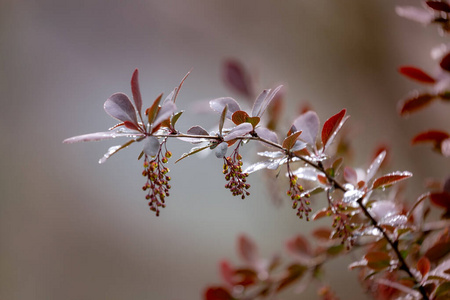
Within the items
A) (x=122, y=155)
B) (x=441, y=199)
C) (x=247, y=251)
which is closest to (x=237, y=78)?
(x=247, y=251)

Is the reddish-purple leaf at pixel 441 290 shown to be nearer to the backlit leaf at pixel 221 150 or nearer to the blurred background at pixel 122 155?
the backlit leaf at pixel 221 150

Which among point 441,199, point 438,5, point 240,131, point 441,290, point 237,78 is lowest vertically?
point 441,290

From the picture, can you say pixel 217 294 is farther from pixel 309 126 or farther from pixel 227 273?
pixel 309 126

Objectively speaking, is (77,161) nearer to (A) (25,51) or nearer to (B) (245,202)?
(A) (25,51)

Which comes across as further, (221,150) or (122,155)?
(122,155)

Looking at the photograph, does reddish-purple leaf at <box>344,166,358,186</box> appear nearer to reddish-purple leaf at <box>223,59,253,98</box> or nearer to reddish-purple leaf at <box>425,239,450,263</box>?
reddish-purple leaf at <box>425,239,450,263</box>

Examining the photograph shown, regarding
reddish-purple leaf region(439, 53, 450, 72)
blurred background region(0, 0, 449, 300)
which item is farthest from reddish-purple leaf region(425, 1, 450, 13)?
blurred background region(0, 0, 449, 300)

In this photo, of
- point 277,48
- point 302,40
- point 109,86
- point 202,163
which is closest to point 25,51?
point 109,86
